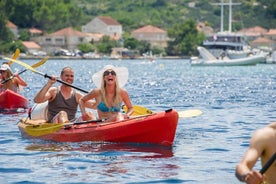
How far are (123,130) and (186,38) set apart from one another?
443 ft

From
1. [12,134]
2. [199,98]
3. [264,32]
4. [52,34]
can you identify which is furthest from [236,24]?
[12,134]

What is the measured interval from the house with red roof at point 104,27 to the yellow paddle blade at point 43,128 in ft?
526

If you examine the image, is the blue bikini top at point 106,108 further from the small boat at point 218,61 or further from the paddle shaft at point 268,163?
the small boat at point 218,61

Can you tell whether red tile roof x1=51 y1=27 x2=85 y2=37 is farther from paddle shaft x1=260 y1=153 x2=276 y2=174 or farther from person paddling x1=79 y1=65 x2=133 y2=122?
paddle shaft x1=260 y1=153 x2=276 y2=174

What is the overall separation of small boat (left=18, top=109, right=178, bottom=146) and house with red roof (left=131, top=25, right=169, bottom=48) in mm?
155368

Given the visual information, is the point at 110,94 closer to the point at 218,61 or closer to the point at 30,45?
the point at 218,61

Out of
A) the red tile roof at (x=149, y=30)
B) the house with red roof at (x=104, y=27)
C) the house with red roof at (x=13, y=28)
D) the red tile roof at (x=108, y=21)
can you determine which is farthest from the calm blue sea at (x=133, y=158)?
the red tile roof at (x=108, y=21)

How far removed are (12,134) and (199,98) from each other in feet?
52.1

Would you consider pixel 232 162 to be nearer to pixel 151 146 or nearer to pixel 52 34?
pixel 151 146

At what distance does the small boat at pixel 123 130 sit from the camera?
597 inches

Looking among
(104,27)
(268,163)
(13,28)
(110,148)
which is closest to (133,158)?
(110,148)

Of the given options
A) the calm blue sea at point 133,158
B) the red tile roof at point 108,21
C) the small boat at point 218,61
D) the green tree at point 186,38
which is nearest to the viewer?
the calm blue sea at point 133,158

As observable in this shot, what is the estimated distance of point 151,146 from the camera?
50.6ft

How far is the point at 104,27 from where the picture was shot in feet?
590
